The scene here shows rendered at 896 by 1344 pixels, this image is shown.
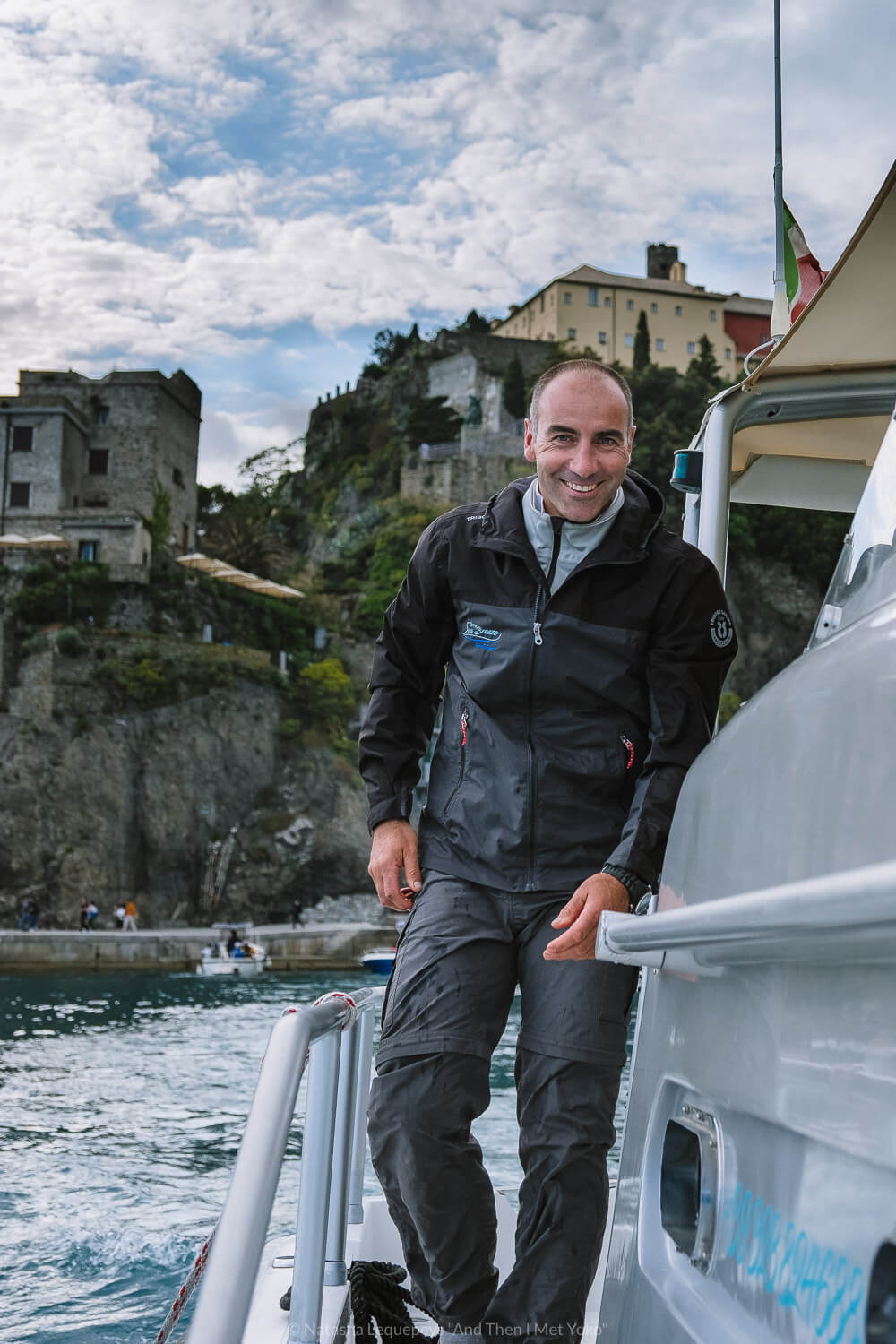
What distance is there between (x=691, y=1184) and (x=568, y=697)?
3.58 ft

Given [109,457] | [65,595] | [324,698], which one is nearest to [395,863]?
[65,595]

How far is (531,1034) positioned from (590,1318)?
120cm

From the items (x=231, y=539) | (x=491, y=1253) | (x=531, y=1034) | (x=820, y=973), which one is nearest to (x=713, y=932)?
(x=820, y=973)

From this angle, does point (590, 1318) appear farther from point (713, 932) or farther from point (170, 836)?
point (170, 836)

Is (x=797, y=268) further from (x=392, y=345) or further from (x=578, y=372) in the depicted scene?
(x=392, y=345)

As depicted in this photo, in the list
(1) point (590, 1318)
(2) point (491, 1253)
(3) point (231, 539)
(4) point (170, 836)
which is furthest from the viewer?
(3) point (231, 539)

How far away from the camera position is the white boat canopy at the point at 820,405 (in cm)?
221

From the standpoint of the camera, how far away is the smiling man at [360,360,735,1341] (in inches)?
84.9

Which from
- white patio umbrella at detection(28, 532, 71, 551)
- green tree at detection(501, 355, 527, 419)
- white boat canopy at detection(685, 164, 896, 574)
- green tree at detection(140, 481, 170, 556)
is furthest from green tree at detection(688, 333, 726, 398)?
white boat canopy at detection(685, 164, 896, 574)

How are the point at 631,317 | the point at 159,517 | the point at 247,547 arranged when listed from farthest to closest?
the point at 631,317, the point at 247,547, the point at 159,517

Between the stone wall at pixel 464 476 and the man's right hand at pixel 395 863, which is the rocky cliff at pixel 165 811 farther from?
the man's right hand at pixel 395 863

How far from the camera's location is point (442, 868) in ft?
7.91

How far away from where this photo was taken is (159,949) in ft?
109

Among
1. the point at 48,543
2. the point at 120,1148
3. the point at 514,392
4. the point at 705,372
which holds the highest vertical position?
the point at 705,372
